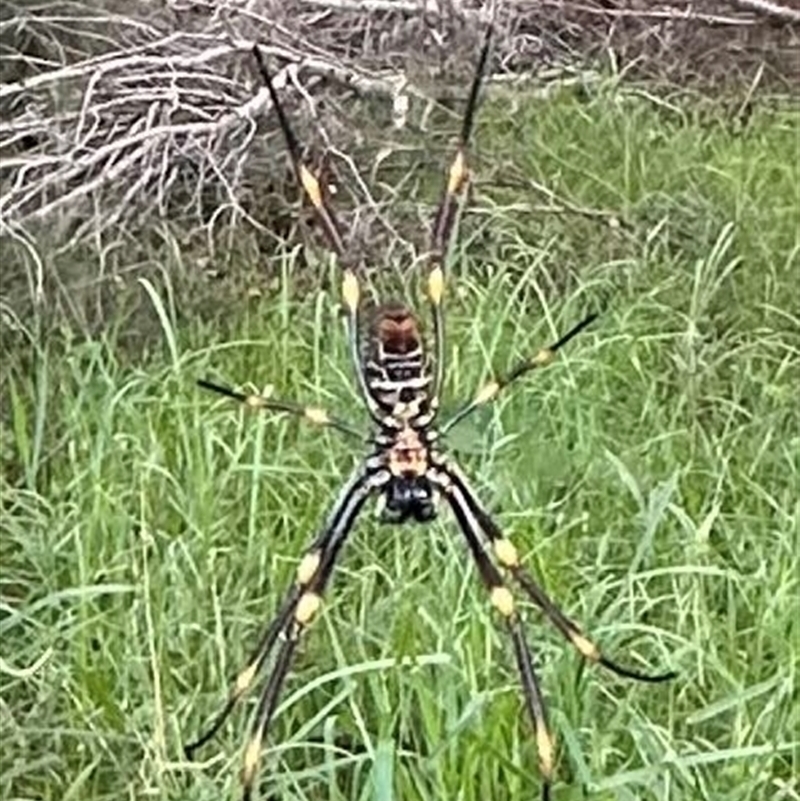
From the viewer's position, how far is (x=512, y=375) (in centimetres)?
84

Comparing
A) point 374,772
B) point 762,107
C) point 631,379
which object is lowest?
point 374,772

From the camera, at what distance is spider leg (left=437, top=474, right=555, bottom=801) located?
823 mm

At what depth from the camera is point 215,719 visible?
2.66 ft

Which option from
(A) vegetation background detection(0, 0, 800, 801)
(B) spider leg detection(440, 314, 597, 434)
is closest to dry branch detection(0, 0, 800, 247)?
(A) vegetation background detection(0, 0, 800, 801)

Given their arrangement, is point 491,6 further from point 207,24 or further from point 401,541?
point 401,541

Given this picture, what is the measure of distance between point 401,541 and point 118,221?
0.19 m

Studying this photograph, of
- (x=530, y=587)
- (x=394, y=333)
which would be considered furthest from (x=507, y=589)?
(x=394, y=333)

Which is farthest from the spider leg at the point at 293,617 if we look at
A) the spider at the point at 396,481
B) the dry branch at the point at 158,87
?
the dry branch at the point at 158,87

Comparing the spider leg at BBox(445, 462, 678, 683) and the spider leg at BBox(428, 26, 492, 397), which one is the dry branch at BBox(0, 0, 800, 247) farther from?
the spider leg at BBox(445, 462, 678, 683)

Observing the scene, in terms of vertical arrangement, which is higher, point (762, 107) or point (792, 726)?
point (762, 107)

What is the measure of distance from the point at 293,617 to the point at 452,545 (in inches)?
3.0

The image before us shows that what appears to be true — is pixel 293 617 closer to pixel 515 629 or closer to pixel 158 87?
pixel 515 629

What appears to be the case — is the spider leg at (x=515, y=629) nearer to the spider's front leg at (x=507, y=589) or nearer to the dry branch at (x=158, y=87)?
the spider's front leg at (x=507, y=589)

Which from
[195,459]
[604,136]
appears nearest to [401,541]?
[195,459]
